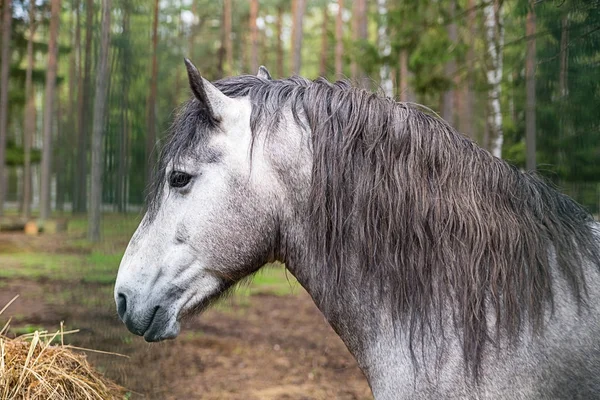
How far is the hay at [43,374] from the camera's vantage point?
2631 millimetres

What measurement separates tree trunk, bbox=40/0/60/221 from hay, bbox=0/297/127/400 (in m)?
2.52

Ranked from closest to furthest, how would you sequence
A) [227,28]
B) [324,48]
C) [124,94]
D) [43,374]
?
[43,374] → [124,94] → [227,28] → [324,48]

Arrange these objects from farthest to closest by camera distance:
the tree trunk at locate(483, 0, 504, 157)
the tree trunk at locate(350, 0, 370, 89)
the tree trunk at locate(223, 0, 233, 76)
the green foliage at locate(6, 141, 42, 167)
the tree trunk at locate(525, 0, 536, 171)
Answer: the tree trunk at locate(223, 0, 233, 76) < the tree trunk at locate(350, 0, 370, 89) < the tree trunk at locate(483, 0, 504, 157) < the green foliage at locate(6, 141, 42, 167) < the tree trunk at locate(525, 0, 536, 171)

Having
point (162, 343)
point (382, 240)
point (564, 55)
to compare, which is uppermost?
point (564, 55)

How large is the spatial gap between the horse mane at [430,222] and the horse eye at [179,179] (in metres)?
0.34

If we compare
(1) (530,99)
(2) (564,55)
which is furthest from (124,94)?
(1) (530,99)

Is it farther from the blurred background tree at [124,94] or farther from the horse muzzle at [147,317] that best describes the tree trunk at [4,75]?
the horse muzzle at [147,317]

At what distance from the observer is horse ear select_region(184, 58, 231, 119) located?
2.14 m

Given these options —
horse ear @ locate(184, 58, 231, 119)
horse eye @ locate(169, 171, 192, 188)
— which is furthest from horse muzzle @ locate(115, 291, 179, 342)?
horse ear @ locate(184, 58, 231, 119)

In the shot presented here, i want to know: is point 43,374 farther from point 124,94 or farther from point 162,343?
point 162,343

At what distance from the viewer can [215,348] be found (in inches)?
278

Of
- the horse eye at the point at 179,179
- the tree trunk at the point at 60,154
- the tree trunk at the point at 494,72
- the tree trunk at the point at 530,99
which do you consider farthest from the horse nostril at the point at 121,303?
the tree trunk at the point at 494,72

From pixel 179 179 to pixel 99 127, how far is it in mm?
2022

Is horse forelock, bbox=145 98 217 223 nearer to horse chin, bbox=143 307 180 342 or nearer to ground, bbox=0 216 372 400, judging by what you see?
horse chin, bbox=143 307 180 342
